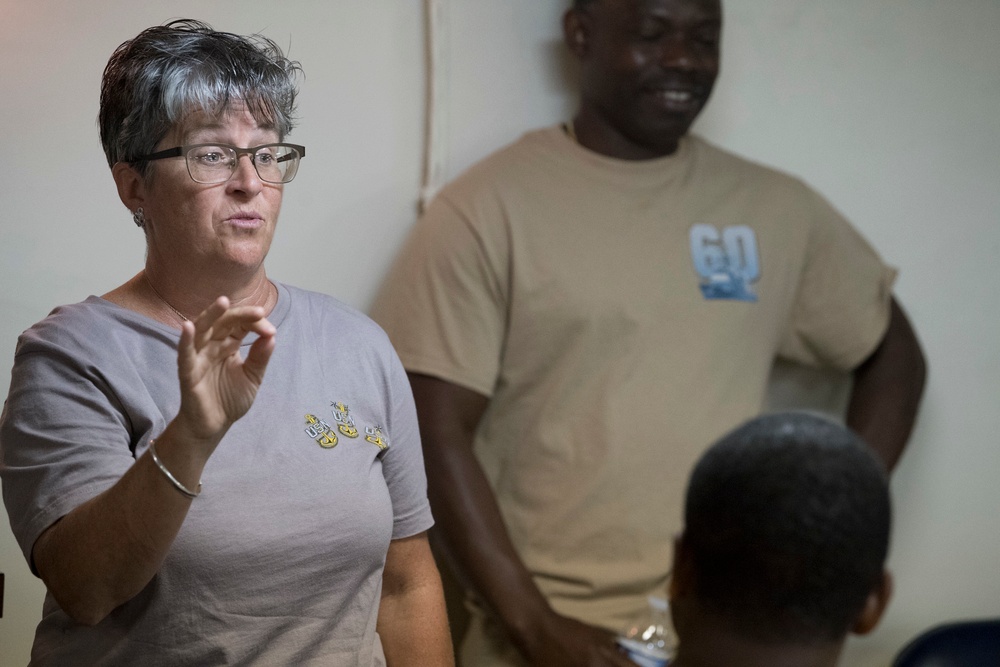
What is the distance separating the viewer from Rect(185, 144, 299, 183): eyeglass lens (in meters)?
1.27

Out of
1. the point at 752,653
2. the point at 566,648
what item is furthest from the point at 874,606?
the point at 566,648

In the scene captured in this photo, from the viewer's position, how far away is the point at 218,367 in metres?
1.09

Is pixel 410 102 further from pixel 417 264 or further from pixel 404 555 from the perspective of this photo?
pixel 404 555

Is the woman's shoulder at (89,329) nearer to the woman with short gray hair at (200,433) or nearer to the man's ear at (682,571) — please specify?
the woman with short gray hair at (200,433)

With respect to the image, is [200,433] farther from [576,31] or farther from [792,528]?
[576,31]

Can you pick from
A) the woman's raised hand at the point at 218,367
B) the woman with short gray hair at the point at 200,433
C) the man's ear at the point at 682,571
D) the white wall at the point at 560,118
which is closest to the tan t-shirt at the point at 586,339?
the white wall at the point at 560,118

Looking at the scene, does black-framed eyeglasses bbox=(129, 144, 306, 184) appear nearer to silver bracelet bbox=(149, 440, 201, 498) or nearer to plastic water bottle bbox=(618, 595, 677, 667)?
silver bracelet bbox=(149, 440, 201, 498)

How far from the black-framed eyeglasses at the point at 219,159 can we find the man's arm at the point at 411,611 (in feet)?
1.70

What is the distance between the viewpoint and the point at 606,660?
1875 millimetres

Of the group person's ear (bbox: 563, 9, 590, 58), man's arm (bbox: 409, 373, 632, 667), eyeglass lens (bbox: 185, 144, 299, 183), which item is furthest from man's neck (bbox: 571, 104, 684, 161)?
eyeglass lens (bbox: 185, 144, 299, 183)

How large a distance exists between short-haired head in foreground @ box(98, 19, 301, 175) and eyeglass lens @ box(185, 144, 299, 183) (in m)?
0.04

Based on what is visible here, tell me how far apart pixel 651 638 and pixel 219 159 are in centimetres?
92

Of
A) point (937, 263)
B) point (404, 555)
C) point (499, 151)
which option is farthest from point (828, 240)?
point (404, 555)

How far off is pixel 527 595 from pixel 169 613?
833 millimetres
